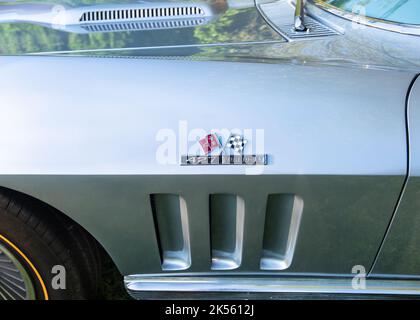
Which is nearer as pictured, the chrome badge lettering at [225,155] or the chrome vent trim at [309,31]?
the chrome badge lettering at [225,155]

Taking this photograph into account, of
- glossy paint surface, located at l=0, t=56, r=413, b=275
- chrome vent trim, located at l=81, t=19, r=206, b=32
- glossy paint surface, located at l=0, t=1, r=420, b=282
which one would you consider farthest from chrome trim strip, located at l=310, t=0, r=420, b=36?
chrome vent trim, located at l=81, t=19, r=206, b=32

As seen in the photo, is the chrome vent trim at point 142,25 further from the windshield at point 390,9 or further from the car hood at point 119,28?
the windshield at point 390,9

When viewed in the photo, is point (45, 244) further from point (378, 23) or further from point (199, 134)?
point (378, 23)

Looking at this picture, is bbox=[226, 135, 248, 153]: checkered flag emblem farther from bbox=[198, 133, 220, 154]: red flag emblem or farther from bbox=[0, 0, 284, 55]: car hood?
bbox=[0, 0, 284, 55]: car hood

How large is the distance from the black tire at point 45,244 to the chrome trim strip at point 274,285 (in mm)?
249

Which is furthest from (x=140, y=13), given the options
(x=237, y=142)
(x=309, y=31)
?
(x=237, y=142)

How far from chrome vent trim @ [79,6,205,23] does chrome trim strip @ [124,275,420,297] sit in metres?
1.04

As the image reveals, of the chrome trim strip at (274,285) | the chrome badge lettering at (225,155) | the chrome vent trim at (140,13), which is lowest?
the chrome trim strip at (274,285)

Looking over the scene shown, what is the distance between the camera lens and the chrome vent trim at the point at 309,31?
78.7 inches

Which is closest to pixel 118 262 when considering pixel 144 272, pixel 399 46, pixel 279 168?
pixel 144 272

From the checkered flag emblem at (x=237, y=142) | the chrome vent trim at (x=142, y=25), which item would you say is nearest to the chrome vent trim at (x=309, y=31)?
the chrome vent trim at (x=142, y=25)

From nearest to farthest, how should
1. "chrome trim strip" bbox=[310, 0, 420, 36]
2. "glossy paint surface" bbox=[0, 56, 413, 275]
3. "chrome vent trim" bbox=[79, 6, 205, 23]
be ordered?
"glossy paint surface" bbox=[0, 56, 413, 275], "chrome trim strip" bbox=[310, 0, 420, 36], "chrome vent trim" bbox=[79, 6, 205, 23]

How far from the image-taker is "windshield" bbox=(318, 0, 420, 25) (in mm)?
2002
